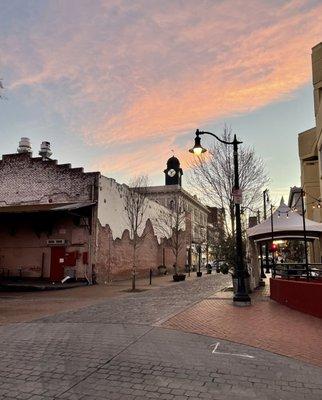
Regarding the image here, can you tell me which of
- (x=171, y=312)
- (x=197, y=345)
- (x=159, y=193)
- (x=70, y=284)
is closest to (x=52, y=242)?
(x=70, y=284)

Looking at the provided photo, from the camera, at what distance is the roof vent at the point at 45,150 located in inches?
1226

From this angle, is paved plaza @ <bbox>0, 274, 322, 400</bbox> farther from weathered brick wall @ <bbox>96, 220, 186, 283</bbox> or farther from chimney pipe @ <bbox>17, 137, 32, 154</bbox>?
chimney pipe @ <bbox>17, 137, 32, 154</bbox>

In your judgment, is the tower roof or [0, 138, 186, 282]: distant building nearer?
[0, 138, 186, 282]: distant building

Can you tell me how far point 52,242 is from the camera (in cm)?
2725

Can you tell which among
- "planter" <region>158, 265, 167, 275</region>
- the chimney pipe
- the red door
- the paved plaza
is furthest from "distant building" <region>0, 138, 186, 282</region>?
the paved plaza

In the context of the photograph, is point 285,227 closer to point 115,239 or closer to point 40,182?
point 115,239

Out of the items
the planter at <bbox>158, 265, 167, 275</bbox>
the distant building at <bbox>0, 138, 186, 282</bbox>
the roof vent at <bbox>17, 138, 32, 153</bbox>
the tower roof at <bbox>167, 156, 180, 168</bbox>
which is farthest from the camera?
the tower roof at <bbox>167, 156, 180, 168</bbox>

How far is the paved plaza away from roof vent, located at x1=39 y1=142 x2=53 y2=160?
2300cm

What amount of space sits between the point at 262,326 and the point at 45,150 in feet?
83.9

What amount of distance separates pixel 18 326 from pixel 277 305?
830cm

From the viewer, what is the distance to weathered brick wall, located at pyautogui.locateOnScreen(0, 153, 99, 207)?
28312 millimetres

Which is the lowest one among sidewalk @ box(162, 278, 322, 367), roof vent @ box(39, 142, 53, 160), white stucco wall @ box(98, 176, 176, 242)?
sidewalk @ box(162, 278, 322, 367)

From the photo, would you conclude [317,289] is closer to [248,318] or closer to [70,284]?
[248,318]

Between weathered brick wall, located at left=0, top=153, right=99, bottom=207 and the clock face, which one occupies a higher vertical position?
the clock face
